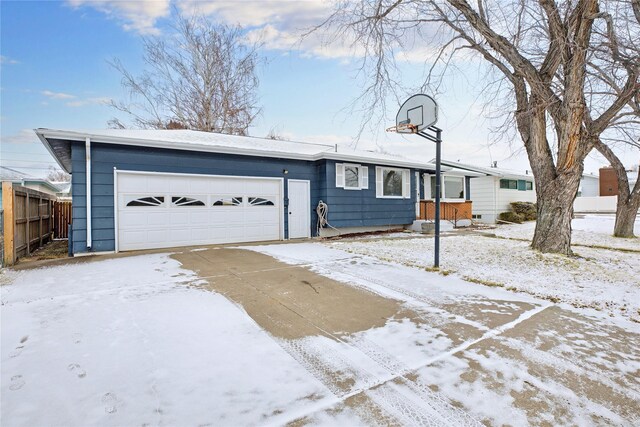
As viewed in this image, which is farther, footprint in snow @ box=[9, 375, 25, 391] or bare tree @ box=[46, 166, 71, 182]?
bare tree @ box=[46, 166, 71, 182]

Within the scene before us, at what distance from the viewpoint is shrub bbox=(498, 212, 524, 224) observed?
16703mm

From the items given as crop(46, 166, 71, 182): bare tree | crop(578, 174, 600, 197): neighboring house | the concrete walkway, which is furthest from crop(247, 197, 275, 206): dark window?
crop(578, 174, 600, 197): neighboring house

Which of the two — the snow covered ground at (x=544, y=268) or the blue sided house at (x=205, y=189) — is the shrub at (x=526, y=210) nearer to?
the snow covered ground at (x=544, y=268)

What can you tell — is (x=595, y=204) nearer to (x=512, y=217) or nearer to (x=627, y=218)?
(x=512, y=217)

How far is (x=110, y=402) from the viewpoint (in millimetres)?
1784

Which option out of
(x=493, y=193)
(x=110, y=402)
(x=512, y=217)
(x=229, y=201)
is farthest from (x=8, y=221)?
(x=512, y=217)

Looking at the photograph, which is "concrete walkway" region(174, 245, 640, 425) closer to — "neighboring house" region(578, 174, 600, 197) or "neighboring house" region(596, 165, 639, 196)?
"neighboring house" region(596, 165, 639, 196)

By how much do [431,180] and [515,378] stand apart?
12.4 meters

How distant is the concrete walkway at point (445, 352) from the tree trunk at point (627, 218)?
9.51m

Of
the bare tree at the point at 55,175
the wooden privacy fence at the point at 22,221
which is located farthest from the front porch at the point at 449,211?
the bare tree at the point at 55,175

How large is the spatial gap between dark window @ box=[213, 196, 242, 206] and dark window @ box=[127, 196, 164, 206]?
1311 millimetres

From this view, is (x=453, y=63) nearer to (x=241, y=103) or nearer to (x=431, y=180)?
Answer: (x=431, y=180)

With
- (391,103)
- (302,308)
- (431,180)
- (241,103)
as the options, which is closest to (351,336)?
(302,308)

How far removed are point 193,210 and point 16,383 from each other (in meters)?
6.24
